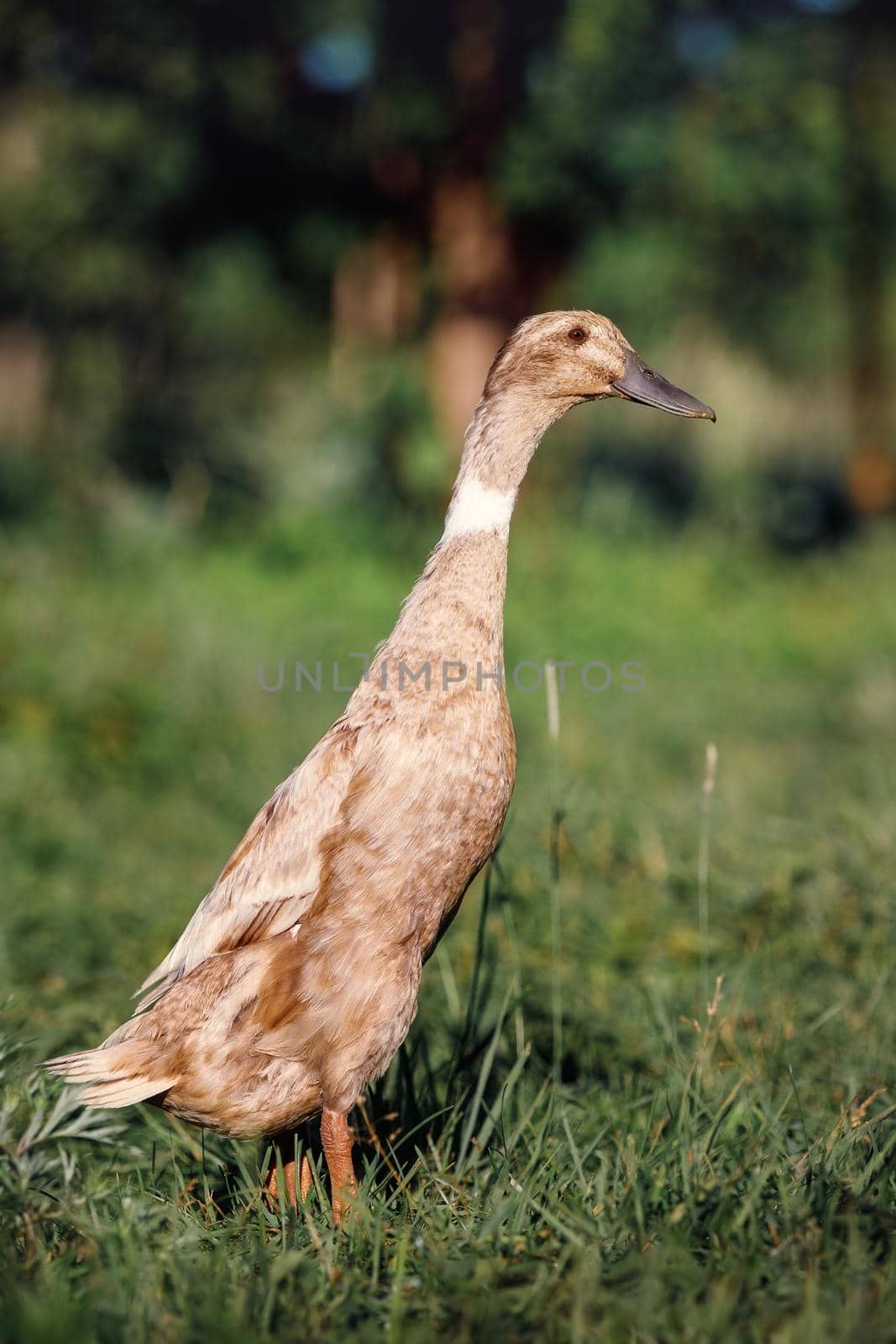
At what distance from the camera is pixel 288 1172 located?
2789 millimetres

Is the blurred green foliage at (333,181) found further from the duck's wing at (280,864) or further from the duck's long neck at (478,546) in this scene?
the duck's wing at (280,864)

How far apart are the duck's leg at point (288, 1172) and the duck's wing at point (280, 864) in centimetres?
41

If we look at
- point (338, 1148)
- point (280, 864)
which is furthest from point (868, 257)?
point (338, 1148)

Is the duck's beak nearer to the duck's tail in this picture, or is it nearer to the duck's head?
the duck's head

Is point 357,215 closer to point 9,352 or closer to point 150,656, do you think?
point 9,352

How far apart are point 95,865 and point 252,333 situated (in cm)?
834

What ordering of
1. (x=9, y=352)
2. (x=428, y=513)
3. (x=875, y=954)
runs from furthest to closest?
(x=9, y=352) → (x=428, y=513) → (x=875, y=954)

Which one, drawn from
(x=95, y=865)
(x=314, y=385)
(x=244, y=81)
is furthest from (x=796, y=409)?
(x=95, y=865)

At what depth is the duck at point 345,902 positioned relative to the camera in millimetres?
2500

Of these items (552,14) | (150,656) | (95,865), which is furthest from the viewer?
(552,14)

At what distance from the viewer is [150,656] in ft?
24.0

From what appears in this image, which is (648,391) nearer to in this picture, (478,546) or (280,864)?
(478,546)

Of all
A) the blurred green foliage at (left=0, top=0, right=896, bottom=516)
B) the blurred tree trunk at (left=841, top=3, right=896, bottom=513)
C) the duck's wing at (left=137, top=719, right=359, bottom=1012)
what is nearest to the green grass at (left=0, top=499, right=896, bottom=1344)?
the duck's wing at (left=137, top=719, right=359, bottom=1012)

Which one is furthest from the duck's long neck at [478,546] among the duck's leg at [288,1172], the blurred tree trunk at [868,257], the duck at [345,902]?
the blurred tree trunk at [868,257]
